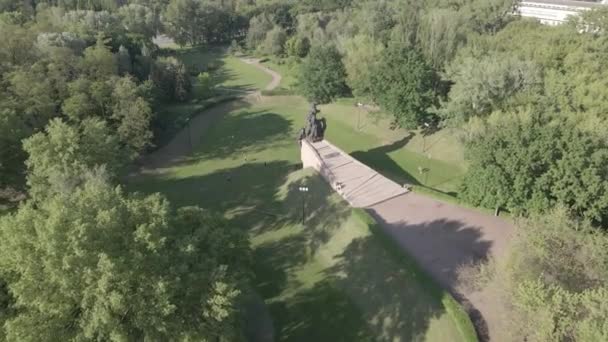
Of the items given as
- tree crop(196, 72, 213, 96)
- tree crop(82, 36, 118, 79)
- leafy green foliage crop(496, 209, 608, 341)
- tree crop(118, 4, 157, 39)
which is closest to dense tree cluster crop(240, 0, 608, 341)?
leafy green foliage crop(496, 209, 608, 341)

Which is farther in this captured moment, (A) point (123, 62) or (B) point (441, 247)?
(A) point (123, 62)

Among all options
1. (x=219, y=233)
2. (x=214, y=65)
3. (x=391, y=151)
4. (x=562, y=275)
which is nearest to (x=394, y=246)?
(x=562, y=275)

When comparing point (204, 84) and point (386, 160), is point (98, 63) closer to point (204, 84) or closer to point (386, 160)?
point (204, 84)

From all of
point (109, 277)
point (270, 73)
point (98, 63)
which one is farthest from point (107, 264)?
point (270, 73)

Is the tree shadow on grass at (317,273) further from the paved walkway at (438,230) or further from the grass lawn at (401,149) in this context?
the grass lawn at (401,149)

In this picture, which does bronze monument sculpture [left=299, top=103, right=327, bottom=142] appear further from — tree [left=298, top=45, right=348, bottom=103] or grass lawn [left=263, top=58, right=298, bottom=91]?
grass lawn [left=263, top=58, right=298, bottom=91]
